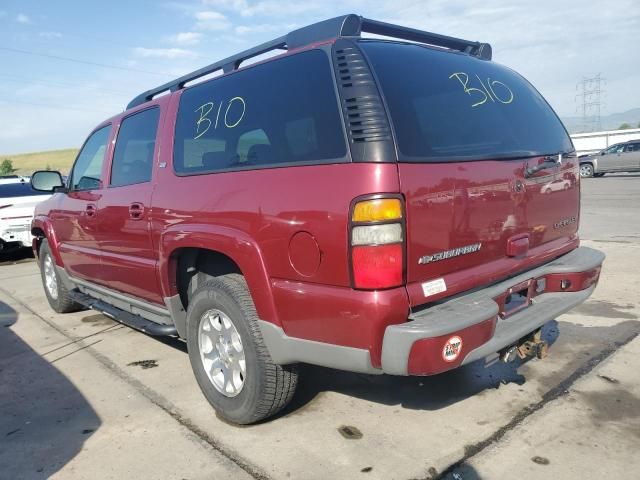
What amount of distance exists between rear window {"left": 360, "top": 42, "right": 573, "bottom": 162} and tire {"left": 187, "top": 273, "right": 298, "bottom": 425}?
1.24 m

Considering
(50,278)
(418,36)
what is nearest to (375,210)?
(418,36)

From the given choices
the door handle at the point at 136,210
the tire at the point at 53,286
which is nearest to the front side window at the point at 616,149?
the tire at the point at 53,286

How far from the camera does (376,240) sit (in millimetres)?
2316

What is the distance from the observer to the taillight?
231 cm

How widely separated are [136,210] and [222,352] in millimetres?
1230

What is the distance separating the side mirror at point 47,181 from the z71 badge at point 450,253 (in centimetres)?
414

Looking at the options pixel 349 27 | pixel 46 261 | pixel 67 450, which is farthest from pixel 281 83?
pixel 46 261

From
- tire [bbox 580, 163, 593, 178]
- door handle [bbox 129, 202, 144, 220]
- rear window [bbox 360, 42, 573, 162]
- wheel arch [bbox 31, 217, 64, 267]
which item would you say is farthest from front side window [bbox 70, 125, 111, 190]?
tire [bbox 580, 163, 593, 178]

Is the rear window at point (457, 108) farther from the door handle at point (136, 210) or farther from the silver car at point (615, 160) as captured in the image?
the silver car at point (615, 160)

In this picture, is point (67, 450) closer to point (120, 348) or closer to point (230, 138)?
point (120, 348)

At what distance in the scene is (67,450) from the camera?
296 cm

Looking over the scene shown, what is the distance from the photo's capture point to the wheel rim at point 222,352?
3080 millimetres

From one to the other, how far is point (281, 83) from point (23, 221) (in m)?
8.40

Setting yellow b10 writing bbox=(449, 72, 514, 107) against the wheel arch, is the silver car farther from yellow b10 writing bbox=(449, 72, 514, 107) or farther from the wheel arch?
the wheel arch
